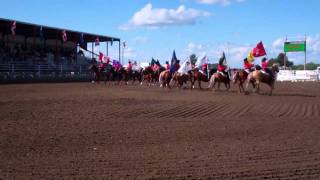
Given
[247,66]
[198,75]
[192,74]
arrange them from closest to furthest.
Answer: [247,66], [198,75], [192,74]

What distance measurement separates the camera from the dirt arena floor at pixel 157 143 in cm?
846

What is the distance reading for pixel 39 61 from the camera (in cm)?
5597

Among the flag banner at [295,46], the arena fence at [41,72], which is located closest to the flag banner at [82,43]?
the arena fence at [41,72]

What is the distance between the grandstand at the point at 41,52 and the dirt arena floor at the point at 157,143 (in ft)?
97.3

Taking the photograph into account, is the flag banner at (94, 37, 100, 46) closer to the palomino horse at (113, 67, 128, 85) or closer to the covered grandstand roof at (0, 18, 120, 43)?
the covered grandstand roof at (0, 18, 120, 43)

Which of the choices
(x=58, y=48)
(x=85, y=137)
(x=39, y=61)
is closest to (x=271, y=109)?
(x=85, y=137)

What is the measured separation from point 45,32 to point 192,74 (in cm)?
3087

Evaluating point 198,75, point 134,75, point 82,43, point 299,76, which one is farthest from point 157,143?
point 82,43

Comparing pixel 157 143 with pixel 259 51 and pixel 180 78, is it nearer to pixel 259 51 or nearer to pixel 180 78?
pixel 259 51

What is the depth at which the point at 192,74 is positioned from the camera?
112 feet

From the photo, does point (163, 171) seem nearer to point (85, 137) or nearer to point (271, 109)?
point (85, 137)

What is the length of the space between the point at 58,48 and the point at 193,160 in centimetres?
5903

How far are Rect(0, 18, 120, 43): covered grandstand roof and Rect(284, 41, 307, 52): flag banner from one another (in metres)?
23.1

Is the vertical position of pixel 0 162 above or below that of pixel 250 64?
below
